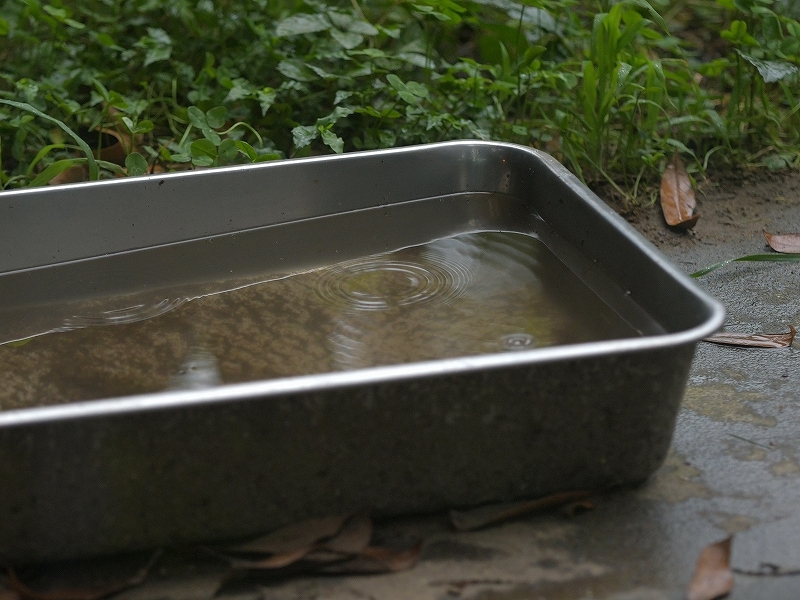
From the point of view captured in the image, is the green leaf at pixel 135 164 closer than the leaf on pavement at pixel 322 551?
No

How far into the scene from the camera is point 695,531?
115 cm

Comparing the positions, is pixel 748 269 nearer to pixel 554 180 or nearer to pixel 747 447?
pixel 554 180

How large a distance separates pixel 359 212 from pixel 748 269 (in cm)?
84

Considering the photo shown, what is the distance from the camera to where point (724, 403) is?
1.43 metres

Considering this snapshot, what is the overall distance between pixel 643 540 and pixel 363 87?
59.8 inches

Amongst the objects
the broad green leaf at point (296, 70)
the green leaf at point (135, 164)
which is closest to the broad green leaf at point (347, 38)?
the broad green leaf at point (296, 70)

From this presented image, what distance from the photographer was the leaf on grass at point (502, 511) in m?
1.15

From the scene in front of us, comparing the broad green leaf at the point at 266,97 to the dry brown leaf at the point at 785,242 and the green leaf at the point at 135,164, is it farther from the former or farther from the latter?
the dry brown leaf at the point at 785,242

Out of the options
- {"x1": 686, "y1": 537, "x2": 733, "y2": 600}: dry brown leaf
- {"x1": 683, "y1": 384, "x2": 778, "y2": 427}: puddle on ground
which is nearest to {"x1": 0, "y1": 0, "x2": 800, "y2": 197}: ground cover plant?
{"x1": 683, "y1": 384, "x2": 778, "y2": 427}: puddle on ground

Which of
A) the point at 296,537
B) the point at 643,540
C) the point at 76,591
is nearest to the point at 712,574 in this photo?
the point at 643,540

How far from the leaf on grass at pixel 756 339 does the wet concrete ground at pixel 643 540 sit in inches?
6.4

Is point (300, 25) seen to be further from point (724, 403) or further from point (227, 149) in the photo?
point (724, 403)

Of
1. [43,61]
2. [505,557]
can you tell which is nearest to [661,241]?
[505,557]

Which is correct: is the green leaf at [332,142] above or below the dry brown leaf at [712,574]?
above
